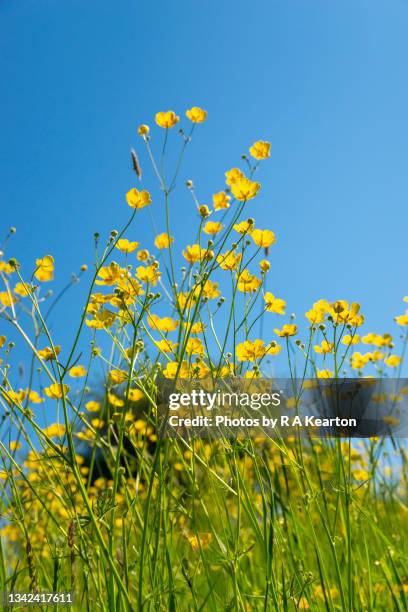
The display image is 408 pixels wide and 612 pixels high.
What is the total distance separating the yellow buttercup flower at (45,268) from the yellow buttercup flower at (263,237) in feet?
2.02

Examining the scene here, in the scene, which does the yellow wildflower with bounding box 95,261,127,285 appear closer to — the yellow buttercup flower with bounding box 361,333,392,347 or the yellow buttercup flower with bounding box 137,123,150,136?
the yellow buttercup flower with bounding box 137,123,150,136

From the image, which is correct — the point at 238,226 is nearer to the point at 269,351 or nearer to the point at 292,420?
the point at 269,351

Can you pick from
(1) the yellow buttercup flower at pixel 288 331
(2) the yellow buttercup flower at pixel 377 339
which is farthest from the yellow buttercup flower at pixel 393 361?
(1) the yellow buttercup flower at pixel 288 331

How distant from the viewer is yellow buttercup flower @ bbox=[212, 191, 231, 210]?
73.3 inches

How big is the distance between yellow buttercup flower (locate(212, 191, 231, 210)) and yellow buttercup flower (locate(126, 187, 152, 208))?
0.75ft

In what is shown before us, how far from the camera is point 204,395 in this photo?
1600mm

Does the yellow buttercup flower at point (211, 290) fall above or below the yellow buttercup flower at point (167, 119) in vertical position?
below

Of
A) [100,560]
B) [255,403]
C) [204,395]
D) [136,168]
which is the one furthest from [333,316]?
[100,560]

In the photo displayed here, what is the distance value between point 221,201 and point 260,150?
0.22 metres

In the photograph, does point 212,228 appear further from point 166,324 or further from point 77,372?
point 77,372

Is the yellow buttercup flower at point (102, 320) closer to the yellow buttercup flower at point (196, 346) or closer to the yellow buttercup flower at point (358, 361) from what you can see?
the yellow buttercup flower at point (196, 346)

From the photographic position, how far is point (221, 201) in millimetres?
1874

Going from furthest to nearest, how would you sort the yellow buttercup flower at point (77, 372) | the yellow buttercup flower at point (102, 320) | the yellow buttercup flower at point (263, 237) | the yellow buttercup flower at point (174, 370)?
the yellow buttercup flower at point (77, 372)
the yellow buttercup flower at point (263, 237)
the yellow buttercup flower at point (102, 320)
the yellow buttercup flower at point (174, 370)

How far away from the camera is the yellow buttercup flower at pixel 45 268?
1.72 m
